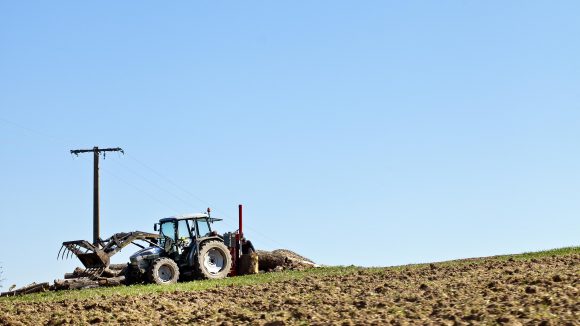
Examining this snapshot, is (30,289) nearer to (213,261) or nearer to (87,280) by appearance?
(87,280)

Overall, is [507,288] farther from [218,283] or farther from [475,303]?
[218,283]

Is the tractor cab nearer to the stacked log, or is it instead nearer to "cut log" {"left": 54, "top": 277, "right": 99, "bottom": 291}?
"cut log" {"left": 54, "top": 277, "right": 99, "bottom": 291}

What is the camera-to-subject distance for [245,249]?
29094mm

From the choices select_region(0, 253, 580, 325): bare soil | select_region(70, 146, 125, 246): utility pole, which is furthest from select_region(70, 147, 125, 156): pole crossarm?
select_region(0, 253, 580, 325): bare soil

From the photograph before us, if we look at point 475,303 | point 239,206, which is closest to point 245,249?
point 239,206

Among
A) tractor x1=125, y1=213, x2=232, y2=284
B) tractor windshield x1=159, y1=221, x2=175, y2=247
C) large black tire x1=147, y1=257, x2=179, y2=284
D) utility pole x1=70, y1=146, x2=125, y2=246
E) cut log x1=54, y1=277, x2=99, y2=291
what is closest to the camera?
large black tire x1=147, y1=257, x2=179, y2=284

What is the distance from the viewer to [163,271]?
83.5ft

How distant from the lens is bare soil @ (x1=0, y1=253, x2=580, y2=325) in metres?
11.9

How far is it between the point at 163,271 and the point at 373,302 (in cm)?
1259

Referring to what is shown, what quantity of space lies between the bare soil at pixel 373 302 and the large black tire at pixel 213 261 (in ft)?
19.5

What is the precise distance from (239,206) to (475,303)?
17056mm

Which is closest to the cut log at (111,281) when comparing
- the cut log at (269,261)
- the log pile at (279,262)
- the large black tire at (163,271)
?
the large black tire at (163,271)

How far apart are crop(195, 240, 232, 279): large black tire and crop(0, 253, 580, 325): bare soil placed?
595cm

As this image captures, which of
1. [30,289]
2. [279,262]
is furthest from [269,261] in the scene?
[30,289]
